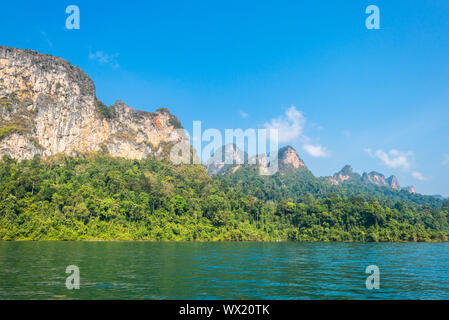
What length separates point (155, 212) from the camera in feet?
230

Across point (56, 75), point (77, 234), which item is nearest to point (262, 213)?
point (77, 234)

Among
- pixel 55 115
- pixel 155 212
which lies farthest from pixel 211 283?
pixel 55 115

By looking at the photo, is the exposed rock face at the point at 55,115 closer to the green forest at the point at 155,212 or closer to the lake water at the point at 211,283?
the green forest at the point at 155,212

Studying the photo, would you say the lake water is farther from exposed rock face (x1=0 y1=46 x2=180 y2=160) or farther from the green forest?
exposed rock face (x1=0 y1=46 x2=180 y2=160)

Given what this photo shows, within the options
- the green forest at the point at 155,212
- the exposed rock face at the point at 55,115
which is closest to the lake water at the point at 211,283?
the green forest at the point at 155,212

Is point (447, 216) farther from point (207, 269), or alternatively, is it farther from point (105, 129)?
point (105, 129)

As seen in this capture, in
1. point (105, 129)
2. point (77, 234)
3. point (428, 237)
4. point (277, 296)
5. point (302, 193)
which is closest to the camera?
point (277, 296)

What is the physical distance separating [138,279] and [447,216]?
112 m

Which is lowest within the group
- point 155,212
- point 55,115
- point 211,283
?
point 155,212

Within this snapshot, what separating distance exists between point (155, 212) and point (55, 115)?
55137 millimetres

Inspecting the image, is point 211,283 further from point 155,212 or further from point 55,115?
point 55,115

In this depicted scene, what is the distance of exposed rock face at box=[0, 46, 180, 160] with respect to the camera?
291ft

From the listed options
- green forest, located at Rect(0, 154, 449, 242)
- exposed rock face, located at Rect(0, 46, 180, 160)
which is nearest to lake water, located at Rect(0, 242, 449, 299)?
green forest, located at Rect(0, 154, 449, 242)
